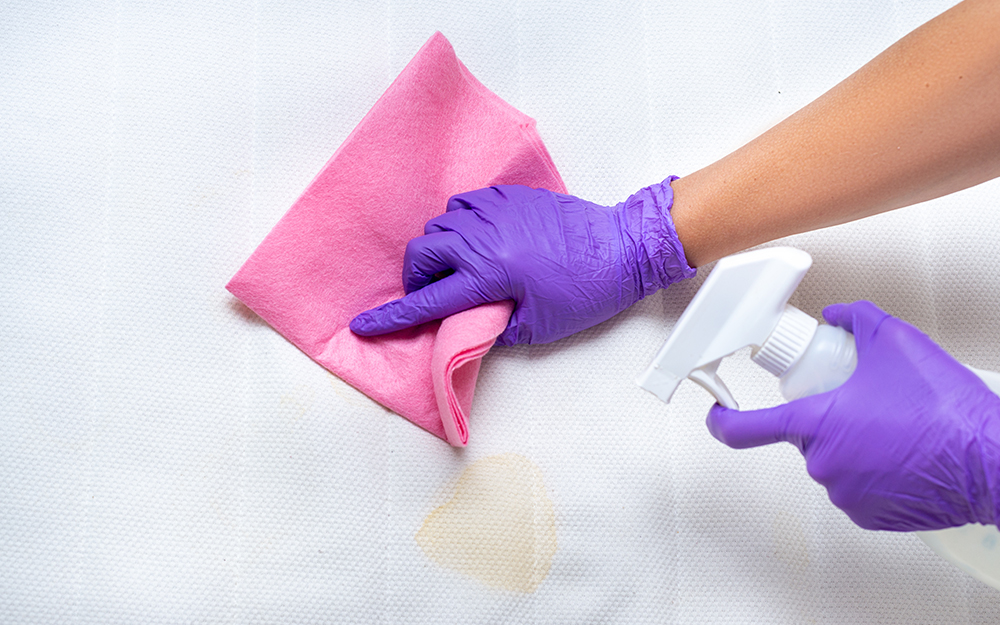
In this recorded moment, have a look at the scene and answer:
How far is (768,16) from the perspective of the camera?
1.05 metres

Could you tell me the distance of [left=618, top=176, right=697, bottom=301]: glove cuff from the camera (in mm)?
880

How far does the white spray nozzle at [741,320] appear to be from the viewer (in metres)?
0.66

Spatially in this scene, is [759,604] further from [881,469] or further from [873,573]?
[881,469]

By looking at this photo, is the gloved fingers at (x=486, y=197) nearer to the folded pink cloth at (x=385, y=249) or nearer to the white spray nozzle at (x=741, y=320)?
the folded pink cloth at (x=385, y=249)

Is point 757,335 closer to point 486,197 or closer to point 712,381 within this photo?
point 712,381

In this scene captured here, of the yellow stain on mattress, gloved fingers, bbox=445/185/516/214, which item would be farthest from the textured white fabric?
gloved fingers, bbox=445/185/516/214

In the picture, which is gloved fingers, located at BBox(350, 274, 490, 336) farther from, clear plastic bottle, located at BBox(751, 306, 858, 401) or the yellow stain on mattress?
clear plastic bottle, located at BBox(751, 306, 858, 401)

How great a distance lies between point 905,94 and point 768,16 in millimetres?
398

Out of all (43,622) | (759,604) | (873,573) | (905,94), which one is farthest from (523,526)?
(905,94)

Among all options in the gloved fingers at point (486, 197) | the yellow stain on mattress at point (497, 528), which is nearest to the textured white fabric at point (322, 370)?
the yellow stain on mattress at point (497, 528)

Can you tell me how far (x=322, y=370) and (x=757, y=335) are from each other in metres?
0.57

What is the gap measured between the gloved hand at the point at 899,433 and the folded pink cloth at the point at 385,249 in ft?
1.31

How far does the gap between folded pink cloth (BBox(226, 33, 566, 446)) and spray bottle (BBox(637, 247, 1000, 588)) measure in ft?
0.84

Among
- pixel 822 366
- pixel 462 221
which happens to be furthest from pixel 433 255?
pixel 822 366
